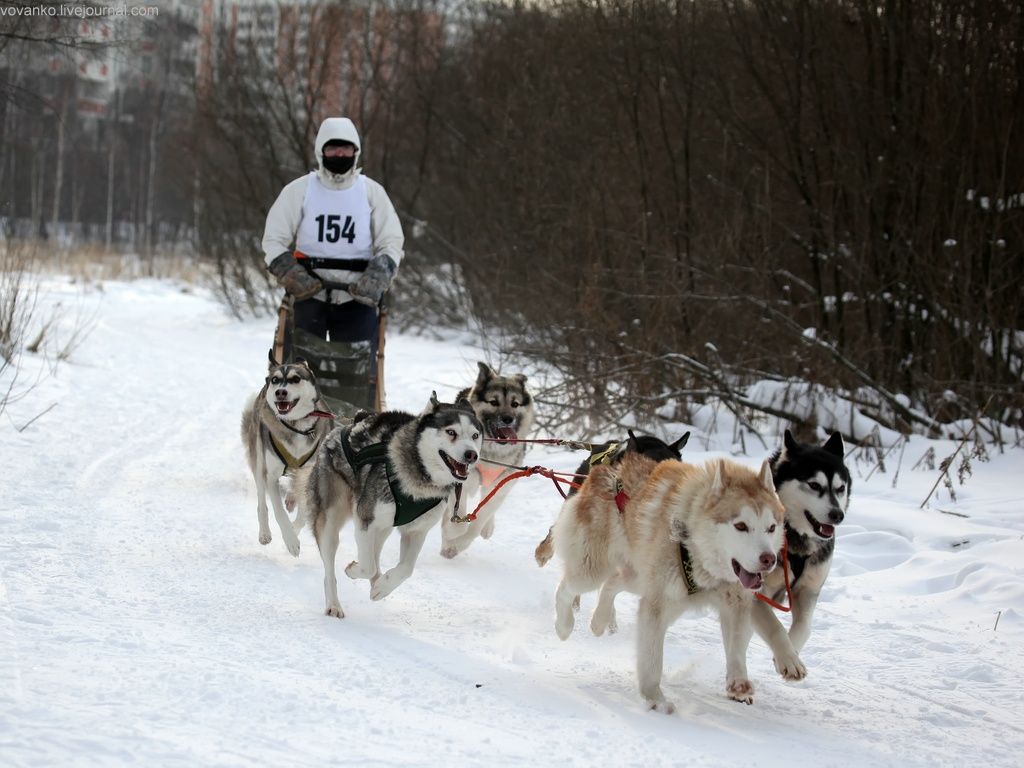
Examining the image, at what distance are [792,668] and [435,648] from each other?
122cm

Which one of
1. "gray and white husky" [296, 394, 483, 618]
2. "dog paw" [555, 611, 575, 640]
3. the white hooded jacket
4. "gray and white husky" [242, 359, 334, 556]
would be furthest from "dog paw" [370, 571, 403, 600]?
the white hooded jacket

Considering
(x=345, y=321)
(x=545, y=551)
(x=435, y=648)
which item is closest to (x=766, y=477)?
(x=435, y=648)

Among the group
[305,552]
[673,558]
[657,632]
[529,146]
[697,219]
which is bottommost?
[305,552]

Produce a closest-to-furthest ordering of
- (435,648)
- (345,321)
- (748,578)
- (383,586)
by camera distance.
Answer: (748,578)
(435,648)
(383,586)
(345,321)

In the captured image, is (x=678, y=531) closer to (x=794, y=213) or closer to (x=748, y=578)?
(x=748, y=578)

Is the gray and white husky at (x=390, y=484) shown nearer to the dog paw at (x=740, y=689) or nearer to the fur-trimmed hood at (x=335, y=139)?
the dog paw at (x=740, y=689)

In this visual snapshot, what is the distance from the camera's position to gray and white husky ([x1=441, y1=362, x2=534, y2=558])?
558 cm

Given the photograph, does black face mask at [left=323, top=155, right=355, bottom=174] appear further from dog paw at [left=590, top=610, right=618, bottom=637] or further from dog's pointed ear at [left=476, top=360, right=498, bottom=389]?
dog paw at [left=590, top=610, right=618, bottom=637]

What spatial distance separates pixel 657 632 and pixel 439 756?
91 cm

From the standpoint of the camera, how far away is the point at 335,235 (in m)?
6.05

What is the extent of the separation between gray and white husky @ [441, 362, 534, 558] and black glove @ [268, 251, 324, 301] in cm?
99

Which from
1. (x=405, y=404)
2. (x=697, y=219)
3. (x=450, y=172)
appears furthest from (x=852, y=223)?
(x=450, y=172)

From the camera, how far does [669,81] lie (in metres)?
9.14

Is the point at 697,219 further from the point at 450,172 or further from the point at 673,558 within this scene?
the point at 450,172
